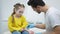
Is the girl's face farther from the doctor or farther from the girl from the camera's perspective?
the doctor

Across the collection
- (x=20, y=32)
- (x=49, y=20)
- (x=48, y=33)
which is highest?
(x=49, y=20)

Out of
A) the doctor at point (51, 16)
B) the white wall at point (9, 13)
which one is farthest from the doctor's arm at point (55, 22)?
the white wall at point (9, 13)

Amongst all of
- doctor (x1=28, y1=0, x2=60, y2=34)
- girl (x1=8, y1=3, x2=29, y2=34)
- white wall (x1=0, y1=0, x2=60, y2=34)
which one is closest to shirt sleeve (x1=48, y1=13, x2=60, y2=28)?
doctor (x1=28, y1=0, x2=60, y2=34)

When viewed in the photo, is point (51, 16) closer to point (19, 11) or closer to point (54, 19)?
point (54, 19)

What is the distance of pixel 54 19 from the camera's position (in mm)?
1254

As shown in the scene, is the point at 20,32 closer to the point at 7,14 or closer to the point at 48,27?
the point at 7,14

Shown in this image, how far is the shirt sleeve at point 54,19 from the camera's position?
1253mm

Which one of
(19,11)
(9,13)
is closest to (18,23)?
(19,11)

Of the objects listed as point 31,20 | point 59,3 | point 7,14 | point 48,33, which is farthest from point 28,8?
point 48,33

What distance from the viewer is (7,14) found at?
2752 mm

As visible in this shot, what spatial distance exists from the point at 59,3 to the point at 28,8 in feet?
1.95

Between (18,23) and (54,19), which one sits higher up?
(54,19)

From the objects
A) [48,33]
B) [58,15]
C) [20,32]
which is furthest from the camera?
[20,32]

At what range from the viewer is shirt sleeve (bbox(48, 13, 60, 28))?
125 centimetres
